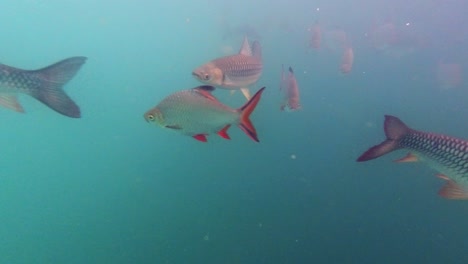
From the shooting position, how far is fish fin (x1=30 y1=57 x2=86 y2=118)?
487 centimetres

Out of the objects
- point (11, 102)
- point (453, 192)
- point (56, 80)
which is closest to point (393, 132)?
point (453, 192)

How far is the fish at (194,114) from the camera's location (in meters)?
4.22

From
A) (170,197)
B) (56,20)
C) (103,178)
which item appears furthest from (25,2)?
(170,197)

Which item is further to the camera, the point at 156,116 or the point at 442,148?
the point at 442,148

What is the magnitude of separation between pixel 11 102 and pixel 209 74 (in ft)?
8.66

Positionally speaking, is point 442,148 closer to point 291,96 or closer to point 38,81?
point 291,96

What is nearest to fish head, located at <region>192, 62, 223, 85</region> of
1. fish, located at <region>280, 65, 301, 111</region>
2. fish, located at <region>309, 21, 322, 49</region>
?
fish, located at <region>280, 65, 301, 111</region>

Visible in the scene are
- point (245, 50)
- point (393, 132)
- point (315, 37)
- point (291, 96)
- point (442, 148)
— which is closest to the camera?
point (442, 148)

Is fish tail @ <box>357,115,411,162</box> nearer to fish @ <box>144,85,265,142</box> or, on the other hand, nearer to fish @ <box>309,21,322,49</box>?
fish @ <box>144,85,265,142</box>

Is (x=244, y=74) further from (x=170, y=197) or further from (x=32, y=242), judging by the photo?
(x=32, y=242)

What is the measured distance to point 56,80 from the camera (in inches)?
199

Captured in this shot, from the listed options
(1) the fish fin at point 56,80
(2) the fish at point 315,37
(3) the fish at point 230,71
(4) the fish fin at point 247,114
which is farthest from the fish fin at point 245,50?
(2) the fish at point 315,37

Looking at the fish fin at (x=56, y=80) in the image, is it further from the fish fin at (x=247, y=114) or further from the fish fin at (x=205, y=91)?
the fish fin at (x=247, y=114)

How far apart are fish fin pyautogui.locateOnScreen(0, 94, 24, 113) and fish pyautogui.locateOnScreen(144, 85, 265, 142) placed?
6.30ft
